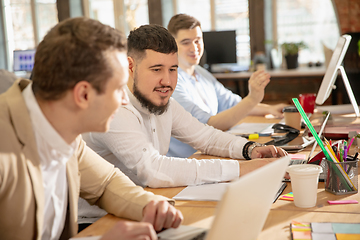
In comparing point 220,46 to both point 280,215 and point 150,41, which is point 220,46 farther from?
point 280,215

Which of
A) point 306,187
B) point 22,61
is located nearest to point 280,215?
point 306,187

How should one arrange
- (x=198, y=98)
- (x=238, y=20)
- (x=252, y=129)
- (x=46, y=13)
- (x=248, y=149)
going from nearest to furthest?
(x=248, y=149) < (x=252, y=129) < (x=198, y=98) < (x=238, y=20) < (x=46, y=13)

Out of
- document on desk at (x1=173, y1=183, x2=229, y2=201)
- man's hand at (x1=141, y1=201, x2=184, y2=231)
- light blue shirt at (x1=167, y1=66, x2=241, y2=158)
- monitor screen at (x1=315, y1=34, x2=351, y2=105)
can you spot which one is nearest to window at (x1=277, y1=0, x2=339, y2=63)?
light blue shirt at (x1=167, y1=66, x2=241, y2=158)

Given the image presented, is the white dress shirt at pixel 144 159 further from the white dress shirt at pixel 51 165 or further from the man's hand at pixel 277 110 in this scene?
the man's hand at pixel 277 110

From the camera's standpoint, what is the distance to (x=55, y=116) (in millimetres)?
875

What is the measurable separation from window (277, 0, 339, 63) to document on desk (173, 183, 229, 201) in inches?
198

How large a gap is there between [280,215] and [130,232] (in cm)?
44

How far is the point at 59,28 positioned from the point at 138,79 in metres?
0.70

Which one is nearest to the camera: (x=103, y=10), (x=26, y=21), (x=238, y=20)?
(x=238, y=20)

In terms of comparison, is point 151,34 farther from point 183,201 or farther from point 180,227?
point 180,227

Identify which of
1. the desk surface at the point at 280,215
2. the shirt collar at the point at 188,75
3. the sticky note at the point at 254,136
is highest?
the shirt collar at the point at 188,75

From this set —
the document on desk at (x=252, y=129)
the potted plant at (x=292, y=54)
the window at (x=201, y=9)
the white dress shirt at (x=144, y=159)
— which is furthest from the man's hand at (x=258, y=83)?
the window at (x=201, y=9)

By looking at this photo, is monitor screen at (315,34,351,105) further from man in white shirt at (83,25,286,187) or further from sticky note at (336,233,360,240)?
sticky note at (336,233,360,240)

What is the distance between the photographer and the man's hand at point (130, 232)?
80 centimetres
